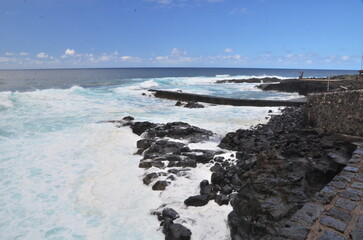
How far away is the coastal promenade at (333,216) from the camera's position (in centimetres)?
268

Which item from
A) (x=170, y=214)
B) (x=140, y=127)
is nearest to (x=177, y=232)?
(x=170, y=214)

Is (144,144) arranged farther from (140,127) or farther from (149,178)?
(149,178)

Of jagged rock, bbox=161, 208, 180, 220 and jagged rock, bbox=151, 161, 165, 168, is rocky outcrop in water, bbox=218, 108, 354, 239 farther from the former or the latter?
jagged rock, bbox=151, 161, 165, 168

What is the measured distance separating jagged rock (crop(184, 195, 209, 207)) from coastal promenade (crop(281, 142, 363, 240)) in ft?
8.13

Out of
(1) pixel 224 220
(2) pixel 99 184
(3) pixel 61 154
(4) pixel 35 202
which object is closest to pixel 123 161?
(2) pixel 99 184

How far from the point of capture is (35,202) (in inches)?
231

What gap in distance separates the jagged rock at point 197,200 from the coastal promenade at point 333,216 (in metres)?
2.48

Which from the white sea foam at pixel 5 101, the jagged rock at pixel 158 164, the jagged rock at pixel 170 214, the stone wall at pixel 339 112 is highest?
the stone wall at pixel 339 112

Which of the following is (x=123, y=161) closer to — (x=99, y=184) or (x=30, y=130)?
(x=99, y=184)

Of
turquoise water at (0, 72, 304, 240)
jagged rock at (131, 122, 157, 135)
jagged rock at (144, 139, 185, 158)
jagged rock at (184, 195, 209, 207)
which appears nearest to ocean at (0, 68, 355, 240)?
turquoise water at (0, 72, 304, 240)

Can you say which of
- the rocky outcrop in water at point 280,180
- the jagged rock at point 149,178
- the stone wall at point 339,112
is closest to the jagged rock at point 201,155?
the rocky outcrop in water at point 280,180

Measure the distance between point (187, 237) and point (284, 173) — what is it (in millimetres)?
2274

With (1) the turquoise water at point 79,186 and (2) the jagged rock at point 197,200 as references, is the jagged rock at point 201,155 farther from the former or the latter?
(2) the jagged rock at point 197,200

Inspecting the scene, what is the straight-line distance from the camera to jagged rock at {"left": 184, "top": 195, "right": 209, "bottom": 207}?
544cm
